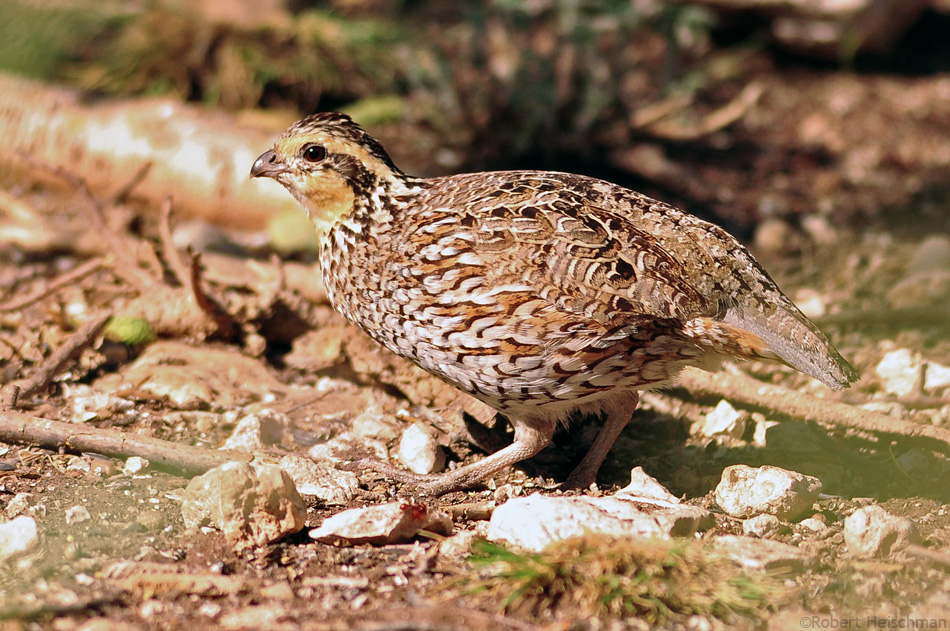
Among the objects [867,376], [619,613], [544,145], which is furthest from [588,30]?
[619,613]

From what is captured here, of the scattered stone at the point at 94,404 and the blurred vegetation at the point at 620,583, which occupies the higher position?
the blurred vegetation at the point at 620,583

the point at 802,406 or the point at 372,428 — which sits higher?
the point at 802,406

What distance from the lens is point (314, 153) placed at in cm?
474

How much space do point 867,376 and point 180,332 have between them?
4.06 metres

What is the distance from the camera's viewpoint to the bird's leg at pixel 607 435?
4.78 meters

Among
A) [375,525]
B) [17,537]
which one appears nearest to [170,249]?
[17,537]

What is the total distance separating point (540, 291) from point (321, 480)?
1388 mm

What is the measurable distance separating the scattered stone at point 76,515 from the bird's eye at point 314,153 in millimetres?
1901

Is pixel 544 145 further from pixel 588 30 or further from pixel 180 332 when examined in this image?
pixel 180 332

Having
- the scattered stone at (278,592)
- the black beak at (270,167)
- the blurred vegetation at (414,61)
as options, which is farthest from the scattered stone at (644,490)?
the blurred vegetation at (414,61)

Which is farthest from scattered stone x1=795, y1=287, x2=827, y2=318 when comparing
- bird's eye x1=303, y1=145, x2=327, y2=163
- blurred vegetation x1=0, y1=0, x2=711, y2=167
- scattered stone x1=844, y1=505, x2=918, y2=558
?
bird's eye x1=303, y1=145, x2=327, y2=163

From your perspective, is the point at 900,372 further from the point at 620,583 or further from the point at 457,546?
the point at 457,546

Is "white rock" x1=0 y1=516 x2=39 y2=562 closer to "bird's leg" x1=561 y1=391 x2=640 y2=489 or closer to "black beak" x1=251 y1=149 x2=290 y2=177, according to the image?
"black beak" x1=251 y1=149 x2=290 y2=177

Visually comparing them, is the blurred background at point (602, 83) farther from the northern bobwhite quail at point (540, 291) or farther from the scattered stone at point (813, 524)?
the scattered stone at point (813, 524)
